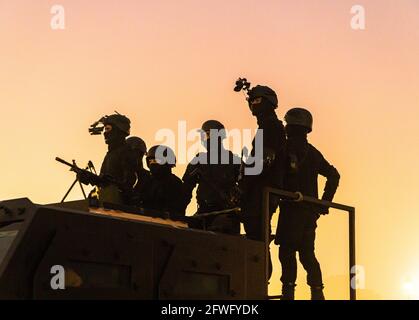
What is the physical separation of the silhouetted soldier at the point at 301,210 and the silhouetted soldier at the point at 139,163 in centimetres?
163

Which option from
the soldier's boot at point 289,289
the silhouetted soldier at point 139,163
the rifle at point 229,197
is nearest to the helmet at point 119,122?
the silhouetted soldier at point 139,163

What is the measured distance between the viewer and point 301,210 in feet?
24.4

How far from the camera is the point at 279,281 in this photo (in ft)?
26.0

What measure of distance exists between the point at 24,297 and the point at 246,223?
255 centimetres

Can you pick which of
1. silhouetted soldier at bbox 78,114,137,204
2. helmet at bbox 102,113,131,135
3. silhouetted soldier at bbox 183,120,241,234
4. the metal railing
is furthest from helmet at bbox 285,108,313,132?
helmet at bbox 102,113,131,135

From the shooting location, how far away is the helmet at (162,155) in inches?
380

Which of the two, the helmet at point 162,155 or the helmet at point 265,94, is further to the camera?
the helmet at point 162,155

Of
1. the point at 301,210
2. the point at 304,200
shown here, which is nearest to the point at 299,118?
the point at 301,210

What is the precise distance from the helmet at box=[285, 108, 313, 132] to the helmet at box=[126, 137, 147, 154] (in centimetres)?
308

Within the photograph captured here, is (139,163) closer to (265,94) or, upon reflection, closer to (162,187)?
(162,187)

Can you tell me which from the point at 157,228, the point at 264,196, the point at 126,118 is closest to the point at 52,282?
the point at 157,228

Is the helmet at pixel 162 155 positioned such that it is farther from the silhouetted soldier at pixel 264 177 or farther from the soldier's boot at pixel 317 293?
the soldier's boot at pixel 317 293

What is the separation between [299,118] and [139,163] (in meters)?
2.50

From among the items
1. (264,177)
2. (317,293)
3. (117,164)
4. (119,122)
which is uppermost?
(119,122)
